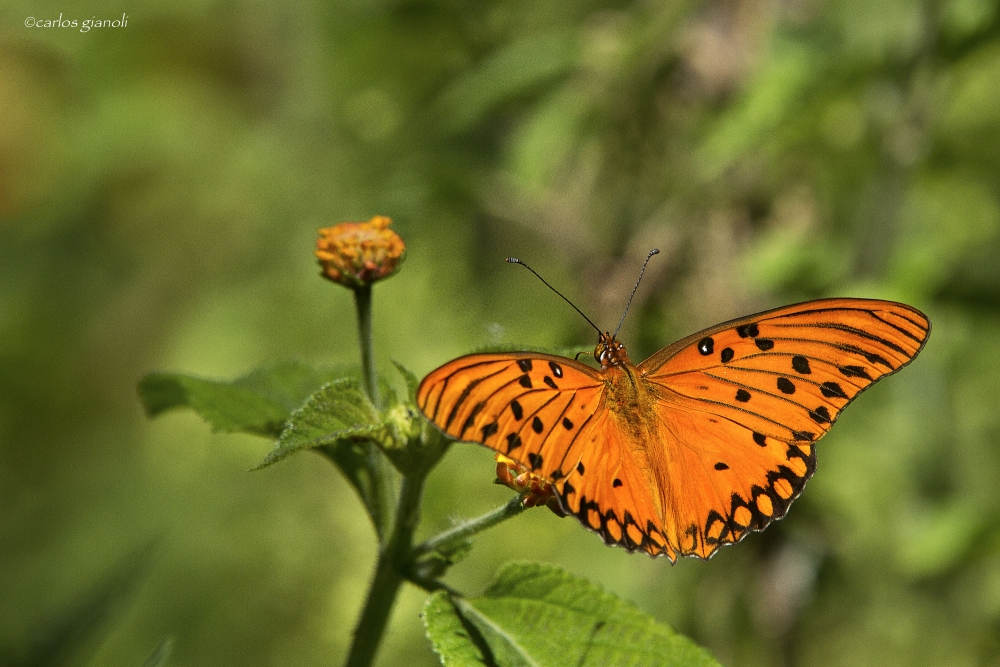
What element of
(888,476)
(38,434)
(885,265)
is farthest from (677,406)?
(38,434)

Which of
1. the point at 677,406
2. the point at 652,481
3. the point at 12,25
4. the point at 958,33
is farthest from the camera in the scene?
the point at 12,25

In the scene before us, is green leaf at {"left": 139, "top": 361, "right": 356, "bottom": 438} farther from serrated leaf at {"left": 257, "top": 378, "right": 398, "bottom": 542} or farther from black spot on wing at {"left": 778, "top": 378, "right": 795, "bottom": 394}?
black spot on wing at {"left": 778, "top": 378, "right": 795, "bottom": 394}

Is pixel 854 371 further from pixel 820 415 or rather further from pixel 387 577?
pixel 387 577

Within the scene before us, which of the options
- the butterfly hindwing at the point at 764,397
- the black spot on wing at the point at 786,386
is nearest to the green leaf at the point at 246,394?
the butterfly hindwing at the point at 764,397

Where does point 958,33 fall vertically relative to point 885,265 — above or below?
above

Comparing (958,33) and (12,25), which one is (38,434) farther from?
(958,33)

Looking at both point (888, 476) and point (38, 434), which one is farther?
point (38, 434)
